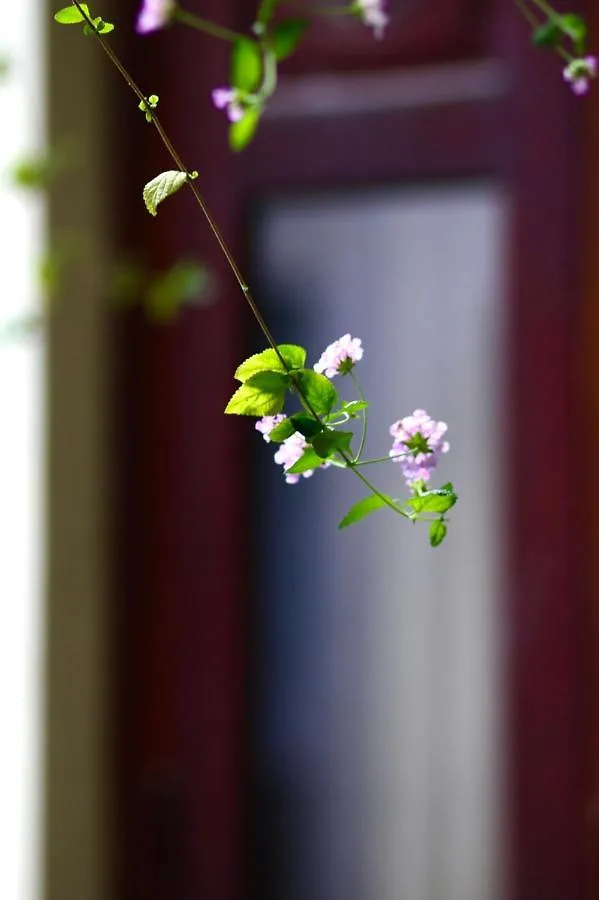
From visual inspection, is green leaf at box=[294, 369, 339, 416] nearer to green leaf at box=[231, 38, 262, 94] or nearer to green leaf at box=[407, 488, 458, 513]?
green leaf at box=[407, 488, 458, 513]

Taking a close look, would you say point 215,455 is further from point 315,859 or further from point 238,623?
point 315,859

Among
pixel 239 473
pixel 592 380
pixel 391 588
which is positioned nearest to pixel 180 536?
pixel 239 473

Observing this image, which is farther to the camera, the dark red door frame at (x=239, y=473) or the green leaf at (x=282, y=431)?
the dark red door frame at (x=239, y=473)

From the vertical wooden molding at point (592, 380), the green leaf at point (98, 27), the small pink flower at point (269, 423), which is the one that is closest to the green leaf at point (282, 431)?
the small pink flower at point (269, 423)

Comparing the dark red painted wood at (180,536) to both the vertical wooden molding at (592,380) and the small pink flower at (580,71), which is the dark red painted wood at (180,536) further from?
the small pink flower at (580,71)

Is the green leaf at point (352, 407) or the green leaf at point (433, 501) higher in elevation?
the green leaf at point (352, 407)
